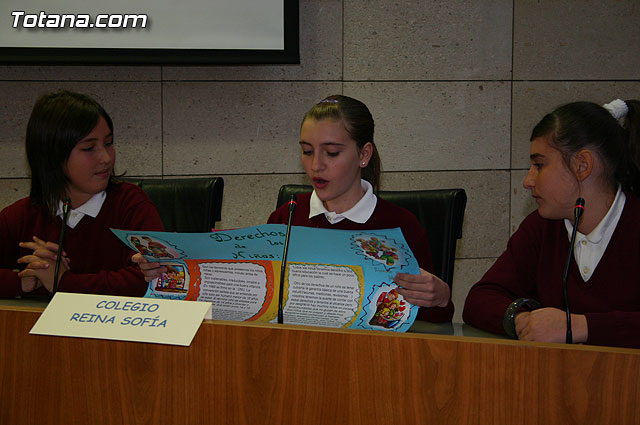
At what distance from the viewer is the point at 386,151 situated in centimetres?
289

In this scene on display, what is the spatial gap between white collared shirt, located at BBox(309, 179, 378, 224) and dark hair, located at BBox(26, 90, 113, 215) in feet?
2.42

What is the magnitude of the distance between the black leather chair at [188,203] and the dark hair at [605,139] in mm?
1111

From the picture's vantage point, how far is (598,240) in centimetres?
147

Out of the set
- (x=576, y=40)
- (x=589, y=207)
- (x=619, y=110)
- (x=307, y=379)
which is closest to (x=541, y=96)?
(x=576, y=40)

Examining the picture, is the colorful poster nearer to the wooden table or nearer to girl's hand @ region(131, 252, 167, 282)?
girl's hand @ region(131, 252, 167, 282)

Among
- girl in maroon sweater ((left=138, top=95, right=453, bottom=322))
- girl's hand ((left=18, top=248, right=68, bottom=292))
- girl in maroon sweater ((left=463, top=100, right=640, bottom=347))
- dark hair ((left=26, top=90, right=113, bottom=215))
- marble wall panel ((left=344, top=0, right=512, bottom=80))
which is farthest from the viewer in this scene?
marble wall panel ((left=344, top=0, right=512, bottom=80))

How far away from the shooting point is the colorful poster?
3.55ft

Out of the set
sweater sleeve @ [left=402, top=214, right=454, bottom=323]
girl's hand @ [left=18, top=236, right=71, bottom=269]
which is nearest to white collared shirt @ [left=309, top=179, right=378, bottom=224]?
sweater sleeve @ [left=402, top=214, right=454, bottom=323]

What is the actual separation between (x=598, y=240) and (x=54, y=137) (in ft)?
5.17

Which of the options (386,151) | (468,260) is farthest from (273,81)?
(468,260)

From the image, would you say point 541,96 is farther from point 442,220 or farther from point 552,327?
point 552,327

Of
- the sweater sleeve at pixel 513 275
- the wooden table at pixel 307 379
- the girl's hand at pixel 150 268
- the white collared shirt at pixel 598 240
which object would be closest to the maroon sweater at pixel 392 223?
the sweater sleeve at pixel 513 275

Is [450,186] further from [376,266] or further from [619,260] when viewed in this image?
[376,266]

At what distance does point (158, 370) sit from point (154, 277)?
13.6 inches
